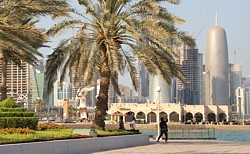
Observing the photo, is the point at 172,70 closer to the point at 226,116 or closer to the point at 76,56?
the point at 76,56

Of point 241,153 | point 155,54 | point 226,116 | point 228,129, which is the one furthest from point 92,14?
point 226,116

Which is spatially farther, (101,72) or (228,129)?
(228,129)

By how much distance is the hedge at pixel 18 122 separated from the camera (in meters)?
22.2

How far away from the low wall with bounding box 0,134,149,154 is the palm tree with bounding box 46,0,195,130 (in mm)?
2083

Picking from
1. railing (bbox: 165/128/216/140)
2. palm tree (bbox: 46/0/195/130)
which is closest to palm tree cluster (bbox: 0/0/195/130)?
palm tree (bbox: 46/0/195/130)

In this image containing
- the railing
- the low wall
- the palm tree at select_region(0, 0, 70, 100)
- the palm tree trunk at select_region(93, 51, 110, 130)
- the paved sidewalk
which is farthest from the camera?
the railing

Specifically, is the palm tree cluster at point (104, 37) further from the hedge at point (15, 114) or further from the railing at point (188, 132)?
the railing at point (188, 132)

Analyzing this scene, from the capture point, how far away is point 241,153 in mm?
19750

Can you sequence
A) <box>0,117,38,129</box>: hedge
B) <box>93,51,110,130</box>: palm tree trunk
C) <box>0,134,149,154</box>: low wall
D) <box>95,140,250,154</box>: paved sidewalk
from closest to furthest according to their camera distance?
<box>0,134,149,154</box>: low wall → <box>95,140,250,154</box>: paved sidewalk → <box>0,117,38,129</box>: hedge → <box>93,51,110,130</box>: palm tree trunk

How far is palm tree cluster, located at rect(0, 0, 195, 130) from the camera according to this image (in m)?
24.0

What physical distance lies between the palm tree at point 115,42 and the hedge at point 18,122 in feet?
11.6

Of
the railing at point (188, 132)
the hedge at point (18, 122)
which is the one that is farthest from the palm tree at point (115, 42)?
the railing at point (188, 132)

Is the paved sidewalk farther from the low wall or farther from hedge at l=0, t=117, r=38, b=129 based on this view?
hedge at l=0, t=117, r=38, b=129

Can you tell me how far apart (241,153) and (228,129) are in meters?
95.6
